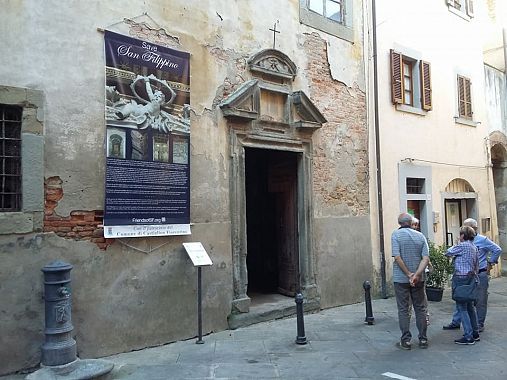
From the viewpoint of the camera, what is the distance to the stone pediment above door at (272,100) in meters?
7.70

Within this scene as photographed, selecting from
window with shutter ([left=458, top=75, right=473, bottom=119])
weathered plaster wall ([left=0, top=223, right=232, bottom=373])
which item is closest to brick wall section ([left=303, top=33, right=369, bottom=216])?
weathered plaster wall ([left=0, top=223, right=232, bottom=373])

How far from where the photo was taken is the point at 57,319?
211 inches

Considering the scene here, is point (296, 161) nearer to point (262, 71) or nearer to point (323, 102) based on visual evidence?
point (323, 102)

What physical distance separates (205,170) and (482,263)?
4.51m

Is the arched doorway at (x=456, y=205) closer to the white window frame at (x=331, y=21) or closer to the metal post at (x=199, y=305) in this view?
the white window frame at (x=331, y=21)

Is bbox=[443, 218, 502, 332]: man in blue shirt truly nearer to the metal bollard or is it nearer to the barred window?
the metal bollard

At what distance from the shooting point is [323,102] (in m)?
9.18

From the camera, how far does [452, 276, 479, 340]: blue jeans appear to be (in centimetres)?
650

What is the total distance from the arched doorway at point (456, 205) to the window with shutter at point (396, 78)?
306cm

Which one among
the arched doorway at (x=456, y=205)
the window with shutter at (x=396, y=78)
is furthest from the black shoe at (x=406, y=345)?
the arched doorway at (x=456, y=205)

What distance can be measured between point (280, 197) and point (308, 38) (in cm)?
319

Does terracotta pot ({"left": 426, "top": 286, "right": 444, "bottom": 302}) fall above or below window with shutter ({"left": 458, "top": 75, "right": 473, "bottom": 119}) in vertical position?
below

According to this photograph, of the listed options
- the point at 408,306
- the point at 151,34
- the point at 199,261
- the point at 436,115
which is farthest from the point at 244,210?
the point at 436,115

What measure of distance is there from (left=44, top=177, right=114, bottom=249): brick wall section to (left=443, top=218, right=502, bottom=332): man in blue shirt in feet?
17.4
